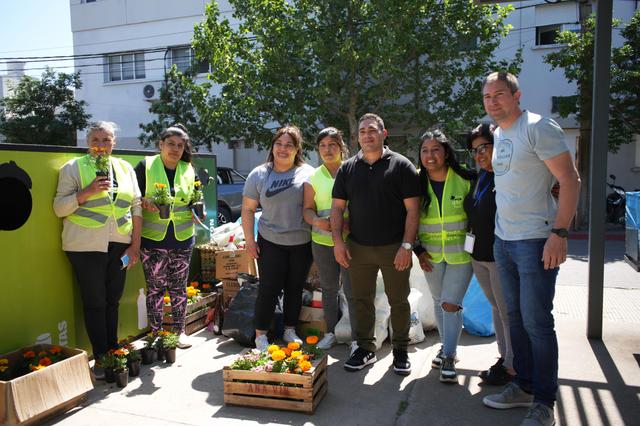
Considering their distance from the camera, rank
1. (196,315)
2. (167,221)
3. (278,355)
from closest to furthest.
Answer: (278,355)
(167,221)
(196,315)

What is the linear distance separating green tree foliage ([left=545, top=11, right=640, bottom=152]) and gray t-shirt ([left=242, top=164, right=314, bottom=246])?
35.5ft

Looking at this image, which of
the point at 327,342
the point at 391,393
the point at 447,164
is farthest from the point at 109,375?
the point at 447,164

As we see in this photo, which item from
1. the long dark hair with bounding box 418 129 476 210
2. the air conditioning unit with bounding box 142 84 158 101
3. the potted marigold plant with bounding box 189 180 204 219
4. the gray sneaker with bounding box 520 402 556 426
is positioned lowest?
the gray sneaker with bounding box 520 402 556 426

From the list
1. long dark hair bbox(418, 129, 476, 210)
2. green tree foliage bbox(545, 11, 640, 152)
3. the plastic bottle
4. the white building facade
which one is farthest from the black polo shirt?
the white building facade

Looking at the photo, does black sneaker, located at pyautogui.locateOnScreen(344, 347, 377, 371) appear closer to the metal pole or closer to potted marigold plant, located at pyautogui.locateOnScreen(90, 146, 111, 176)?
the metal pole

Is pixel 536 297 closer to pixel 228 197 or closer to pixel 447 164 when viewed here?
pixel 447 164

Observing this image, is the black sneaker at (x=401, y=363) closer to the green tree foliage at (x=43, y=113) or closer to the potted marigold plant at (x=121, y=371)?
the potted marigold plant at (x=121, y=371)

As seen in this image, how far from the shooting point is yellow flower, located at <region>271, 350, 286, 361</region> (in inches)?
142

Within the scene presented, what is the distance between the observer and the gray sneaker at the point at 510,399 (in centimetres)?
349

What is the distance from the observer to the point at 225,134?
14219mm

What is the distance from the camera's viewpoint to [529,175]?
10.1 ft

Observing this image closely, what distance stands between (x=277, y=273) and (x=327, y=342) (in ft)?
2.63

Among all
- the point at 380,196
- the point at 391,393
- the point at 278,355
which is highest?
the point at 380,196

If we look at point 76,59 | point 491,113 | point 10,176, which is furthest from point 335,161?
point 76,59
